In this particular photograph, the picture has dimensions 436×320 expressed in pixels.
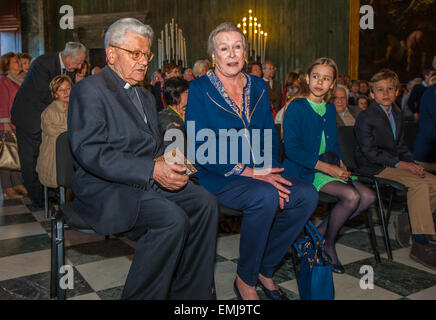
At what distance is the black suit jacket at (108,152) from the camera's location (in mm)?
1757

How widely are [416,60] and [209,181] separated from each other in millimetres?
6933

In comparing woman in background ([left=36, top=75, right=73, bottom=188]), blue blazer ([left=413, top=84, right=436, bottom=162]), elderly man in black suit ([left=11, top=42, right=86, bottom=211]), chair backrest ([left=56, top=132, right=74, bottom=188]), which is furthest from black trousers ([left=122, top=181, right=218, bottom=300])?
elderly man in black suit ([left=11, top=42, right=86, bottom=211])

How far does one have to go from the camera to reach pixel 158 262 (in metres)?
1.68

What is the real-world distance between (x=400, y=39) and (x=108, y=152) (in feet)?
24.8

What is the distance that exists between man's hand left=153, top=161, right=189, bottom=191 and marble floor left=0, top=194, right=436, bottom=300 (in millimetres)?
784

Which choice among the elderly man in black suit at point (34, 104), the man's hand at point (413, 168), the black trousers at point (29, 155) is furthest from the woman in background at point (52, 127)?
the man's hand at point (413, 168)

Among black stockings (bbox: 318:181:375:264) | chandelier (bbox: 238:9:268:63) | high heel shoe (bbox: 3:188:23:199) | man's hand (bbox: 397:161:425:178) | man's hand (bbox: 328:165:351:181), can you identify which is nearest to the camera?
black stockings (bbox: 318:181:375:264)

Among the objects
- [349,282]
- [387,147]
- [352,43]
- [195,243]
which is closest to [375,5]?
[352,43]

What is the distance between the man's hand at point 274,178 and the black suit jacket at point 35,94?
2.97 m

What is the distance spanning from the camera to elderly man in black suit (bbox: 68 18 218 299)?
1707 millimetres

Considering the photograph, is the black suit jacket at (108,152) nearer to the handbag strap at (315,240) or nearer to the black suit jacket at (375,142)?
the handbag strap at (315,240)

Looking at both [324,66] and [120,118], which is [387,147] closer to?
[324,66]

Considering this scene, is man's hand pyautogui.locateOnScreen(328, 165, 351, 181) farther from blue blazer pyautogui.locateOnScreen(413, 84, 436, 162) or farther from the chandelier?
the chandelier

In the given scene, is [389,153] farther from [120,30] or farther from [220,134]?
[120,30]
